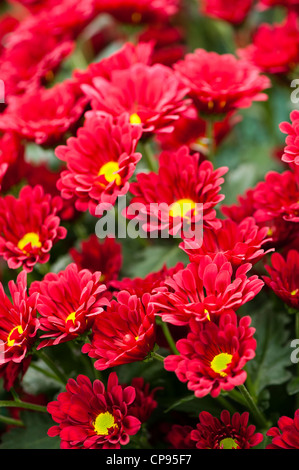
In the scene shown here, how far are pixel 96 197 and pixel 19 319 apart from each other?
0.43 ft

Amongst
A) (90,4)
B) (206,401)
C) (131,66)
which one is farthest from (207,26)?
(206,401)

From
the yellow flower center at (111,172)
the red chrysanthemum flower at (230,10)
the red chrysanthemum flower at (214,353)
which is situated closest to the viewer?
the red chrysanthemum flower at (214,353)

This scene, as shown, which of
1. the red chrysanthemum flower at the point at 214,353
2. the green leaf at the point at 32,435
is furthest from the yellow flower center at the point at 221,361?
the green leaf at the point at 32,435

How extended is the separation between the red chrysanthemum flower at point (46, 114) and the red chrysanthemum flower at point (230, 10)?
0.36 metres

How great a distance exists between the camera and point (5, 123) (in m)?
0.62

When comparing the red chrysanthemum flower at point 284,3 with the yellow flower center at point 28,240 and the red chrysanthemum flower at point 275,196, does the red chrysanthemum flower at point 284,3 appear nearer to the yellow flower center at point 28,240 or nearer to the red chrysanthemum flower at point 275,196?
the red chrysanthemum flower at point 275,196

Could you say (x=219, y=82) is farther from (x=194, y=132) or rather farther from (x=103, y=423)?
(x=103, y=423)

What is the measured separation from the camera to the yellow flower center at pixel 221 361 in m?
0.41

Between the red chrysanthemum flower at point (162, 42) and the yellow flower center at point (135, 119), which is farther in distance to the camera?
the red chrysanthemum flower at point (162, 42)

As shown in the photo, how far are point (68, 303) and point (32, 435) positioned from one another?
0.18 meters

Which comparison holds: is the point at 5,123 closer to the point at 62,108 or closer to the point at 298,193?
the point at 62,108

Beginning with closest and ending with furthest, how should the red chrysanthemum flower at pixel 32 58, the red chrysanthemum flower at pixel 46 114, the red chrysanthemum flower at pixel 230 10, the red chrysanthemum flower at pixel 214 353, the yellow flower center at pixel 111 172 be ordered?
the red chrysanthemum flower at pixel 214 353 < the yellow flower center at pixel 111 172 < the red chrysanthemum flower at pixel 46 114 < the red chrysanthemum flower at pixel 32 58 < the red chrysanthemum flower at pixel 230 10

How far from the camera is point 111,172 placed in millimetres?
532

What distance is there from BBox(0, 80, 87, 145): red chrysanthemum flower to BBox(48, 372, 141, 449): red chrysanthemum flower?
0.95 ft
